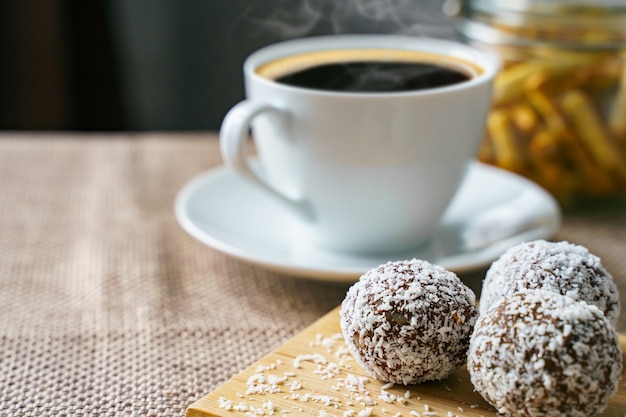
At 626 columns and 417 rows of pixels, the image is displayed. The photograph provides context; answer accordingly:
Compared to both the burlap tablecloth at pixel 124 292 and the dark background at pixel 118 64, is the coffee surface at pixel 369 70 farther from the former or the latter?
the dark background at pixel 118 64

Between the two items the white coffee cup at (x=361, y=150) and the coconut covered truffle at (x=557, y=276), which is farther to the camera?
the white coffee cup at (x=361, y=150)

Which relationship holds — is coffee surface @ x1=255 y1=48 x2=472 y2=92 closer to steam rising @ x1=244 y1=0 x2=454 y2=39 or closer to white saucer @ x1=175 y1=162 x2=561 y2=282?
steam rising @ x1=244 y1=0 x2=454 y2=39

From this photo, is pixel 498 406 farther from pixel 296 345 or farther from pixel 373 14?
pixel 373 14

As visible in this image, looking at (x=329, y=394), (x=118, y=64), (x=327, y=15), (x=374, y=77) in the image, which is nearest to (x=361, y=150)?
(x=374, y=77)

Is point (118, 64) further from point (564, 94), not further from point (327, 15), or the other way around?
point (564, 94)

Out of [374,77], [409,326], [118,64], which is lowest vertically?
[118,64]

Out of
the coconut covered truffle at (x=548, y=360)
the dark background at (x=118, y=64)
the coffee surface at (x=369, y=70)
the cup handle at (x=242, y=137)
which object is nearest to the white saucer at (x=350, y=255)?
the cup handle at (x=242, y=137)
